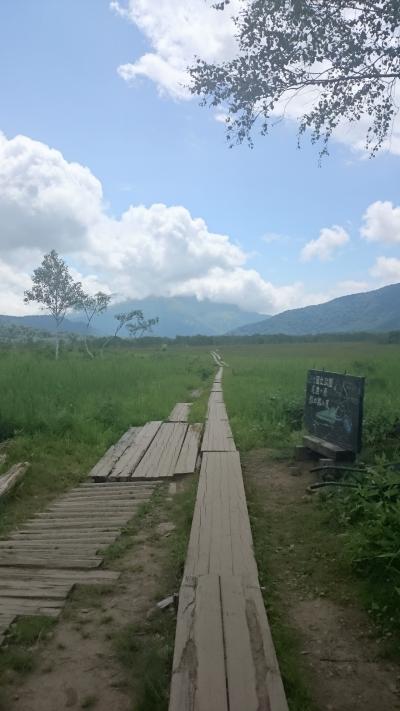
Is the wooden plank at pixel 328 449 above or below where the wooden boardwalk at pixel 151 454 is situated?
above

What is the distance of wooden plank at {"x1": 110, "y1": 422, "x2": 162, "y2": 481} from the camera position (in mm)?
7633

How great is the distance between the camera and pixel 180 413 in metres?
13.2

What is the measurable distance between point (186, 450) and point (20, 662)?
6032mm

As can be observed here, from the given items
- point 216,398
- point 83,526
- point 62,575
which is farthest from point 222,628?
point 216,398

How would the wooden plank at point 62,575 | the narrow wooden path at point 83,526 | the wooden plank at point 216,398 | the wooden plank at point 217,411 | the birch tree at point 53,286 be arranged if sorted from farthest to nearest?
the birch tree at point 53,286, the wooden plank at point 216,398, the wooden plank at point 217,411, the wooden plank at point 62,575, the narrow wooden path at point 83,526

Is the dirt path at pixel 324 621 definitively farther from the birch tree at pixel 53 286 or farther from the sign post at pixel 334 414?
the birch tree at pixel 53 286

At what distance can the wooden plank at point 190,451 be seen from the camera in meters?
7.76

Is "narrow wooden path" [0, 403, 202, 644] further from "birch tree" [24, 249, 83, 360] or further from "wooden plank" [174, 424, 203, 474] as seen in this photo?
"birch tree" [24, 249, 83, 360]

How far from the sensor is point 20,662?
2.97 metres

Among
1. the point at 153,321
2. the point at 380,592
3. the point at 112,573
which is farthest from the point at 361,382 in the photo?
the point at 153,321

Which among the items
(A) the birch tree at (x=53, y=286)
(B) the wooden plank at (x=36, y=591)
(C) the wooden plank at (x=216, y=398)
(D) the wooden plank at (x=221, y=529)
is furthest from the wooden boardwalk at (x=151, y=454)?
(A) the birch tree at (x=53, y=286)

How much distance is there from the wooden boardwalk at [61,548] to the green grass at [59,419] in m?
0.45

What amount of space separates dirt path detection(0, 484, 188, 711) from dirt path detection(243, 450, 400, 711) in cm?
96

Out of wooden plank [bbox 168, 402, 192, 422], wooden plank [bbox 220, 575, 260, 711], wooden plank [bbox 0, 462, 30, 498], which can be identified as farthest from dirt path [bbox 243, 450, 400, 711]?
wooden plank [bbox 168, 402, 192, 422]
